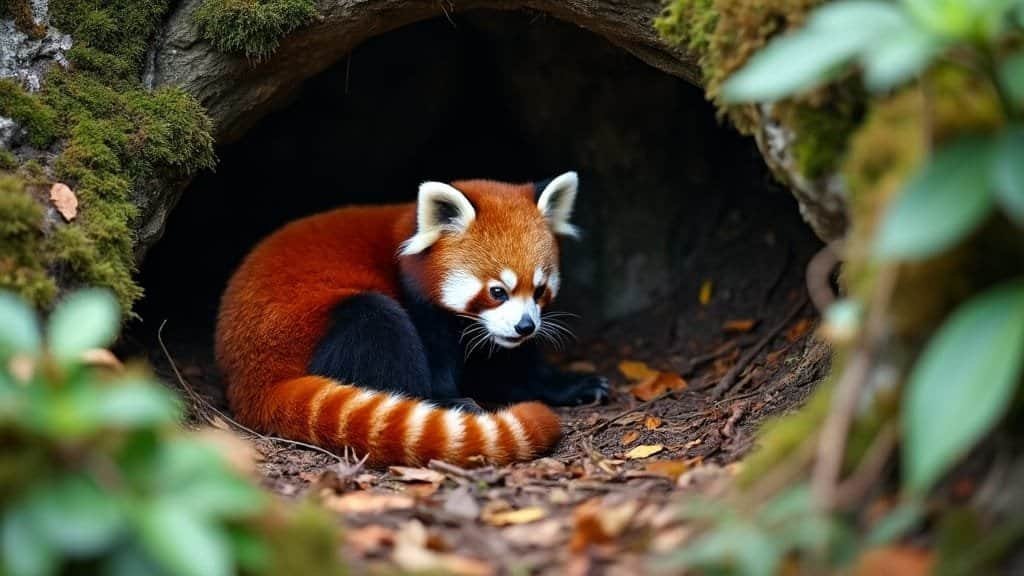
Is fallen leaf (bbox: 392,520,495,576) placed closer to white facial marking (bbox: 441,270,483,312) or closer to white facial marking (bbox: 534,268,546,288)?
white facial marking (bbox: 441,270,483,312)

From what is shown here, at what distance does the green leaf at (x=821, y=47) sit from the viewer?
8.12ft

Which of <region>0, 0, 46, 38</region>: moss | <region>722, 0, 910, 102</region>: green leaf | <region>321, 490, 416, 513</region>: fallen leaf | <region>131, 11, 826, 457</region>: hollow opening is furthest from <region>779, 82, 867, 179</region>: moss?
<region>0, 0, 46, 38</region>: moss

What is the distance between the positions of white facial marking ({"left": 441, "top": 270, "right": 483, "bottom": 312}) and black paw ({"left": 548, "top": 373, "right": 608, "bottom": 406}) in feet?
3.13

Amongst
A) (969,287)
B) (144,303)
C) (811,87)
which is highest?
(811,87)

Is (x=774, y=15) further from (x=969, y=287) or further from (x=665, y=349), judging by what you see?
(x=665, y=349)

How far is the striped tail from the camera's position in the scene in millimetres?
4605

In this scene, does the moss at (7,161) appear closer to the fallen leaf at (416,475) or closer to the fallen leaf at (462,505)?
the fallen leaf at (416,475)

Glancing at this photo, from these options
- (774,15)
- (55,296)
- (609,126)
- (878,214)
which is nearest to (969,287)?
(878,214)

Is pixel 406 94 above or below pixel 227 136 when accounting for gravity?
above

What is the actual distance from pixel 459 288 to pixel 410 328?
0.56 metres

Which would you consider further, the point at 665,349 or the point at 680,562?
the point at 665,349

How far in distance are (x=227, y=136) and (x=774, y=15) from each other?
11.4ft

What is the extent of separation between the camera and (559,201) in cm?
621

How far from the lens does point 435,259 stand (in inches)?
229
